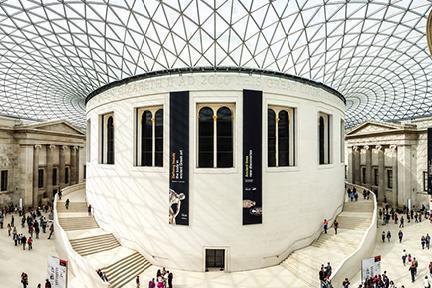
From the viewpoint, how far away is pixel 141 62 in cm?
3016

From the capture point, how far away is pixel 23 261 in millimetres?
20891

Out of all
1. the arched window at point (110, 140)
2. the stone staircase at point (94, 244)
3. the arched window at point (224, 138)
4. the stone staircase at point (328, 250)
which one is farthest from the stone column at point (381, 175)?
the stone staircase at point (94, 244)

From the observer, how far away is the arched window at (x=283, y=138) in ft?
70.8

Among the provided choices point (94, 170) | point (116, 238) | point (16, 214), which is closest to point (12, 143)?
point (16, 214)

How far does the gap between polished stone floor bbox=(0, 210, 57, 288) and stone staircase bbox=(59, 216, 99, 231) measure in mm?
2110

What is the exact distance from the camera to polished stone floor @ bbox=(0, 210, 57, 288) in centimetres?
1812

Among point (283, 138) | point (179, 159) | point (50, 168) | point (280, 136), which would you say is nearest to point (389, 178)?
point (283, 138)

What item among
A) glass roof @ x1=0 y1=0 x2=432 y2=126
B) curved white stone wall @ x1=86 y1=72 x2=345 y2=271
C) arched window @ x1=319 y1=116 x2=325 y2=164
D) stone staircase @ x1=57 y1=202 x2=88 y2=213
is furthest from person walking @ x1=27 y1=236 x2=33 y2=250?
arched window @ x1=319 y1=116 x2=325 y2=164

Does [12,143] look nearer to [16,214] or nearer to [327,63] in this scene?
[16,214]

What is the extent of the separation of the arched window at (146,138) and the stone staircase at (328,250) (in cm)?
1294

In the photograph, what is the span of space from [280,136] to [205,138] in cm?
612

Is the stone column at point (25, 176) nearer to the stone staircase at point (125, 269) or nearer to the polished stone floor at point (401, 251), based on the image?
the stone staircase at point (125, 269)

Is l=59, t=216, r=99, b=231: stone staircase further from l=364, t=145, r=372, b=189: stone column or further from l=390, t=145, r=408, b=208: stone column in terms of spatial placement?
l=364, t=145, r=372, b=189: stone column

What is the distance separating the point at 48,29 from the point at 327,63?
31.5m
